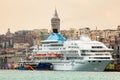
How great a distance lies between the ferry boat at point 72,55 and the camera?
391 ft

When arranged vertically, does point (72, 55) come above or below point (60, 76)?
above

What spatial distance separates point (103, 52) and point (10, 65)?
145 ft

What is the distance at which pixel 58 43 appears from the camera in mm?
130250

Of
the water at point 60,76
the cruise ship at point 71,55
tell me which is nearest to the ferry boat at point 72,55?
the cruise ship at point 71,55

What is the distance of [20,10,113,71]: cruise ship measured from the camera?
11931 cm

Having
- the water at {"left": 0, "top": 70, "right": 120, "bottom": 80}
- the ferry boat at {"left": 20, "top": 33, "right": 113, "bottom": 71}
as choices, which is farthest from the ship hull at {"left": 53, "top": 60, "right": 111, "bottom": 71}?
the water at {"left": 0, "top": 70, "right": 120, "bottom": 80}

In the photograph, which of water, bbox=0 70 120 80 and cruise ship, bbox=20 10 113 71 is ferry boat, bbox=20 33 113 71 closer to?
cruise ship, bbox=20 10 113 71

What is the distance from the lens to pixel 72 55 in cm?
12319

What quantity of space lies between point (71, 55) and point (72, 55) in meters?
0.36

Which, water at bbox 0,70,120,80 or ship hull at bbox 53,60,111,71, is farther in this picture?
ship hull at bbox 53,60,111,71

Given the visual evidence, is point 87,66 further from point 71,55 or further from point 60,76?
point 60,76

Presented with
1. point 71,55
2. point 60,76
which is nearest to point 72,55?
point 71,55

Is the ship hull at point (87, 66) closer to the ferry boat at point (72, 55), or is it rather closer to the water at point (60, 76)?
the ferry boat at point (72, 55)

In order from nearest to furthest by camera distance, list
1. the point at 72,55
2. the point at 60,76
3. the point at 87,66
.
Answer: the point at 60,76 → the point at 87,66 → the point at 72,55
